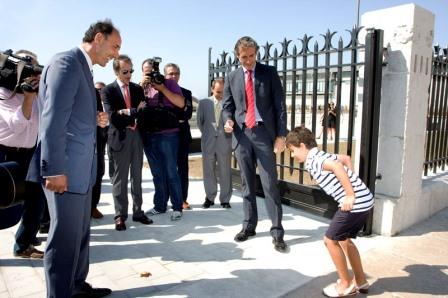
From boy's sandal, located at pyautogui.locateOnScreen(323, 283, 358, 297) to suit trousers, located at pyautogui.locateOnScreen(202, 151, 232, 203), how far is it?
2.78m

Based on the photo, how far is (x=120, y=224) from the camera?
15.0 ft

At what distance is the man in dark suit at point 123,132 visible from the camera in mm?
4445

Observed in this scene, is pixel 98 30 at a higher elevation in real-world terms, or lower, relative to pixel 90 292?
higher

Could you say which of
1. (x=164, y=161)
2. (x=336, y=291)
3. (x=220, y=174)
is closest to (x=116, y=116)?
(x=164, y=161)

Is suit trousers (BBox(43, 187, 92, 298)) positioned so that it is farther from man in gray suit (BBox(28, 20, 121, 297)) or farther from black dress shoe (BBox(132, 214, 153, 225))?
black dress shoe (BBox(132, 214, 153, 225))

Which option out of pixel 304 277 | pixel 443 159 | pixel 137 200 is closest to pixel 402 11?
pixel 443 159

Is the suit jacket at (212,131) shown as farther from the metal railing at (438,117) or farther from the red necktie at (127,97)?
the metal railing at (438,117)

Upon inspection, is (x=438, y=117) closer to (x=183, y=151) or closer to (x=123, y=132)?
(x=183, y=151)

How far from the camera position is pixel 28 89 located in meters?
3.30

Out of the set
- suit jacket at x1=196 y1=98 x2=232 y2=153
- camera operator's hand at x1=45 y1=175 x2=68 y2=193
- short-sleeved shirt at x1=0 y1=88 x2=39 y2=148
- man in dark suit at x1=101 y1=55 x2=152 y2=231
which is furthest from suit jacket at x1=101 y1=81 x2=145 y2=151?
camera operator's hand at x1=45 y1=175 x2=68 y2=193

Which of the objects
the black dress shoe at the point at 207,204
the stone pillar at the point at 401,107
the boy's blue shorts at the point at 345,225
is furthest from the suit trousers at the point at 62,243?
the stone pillar at the point at 401,107

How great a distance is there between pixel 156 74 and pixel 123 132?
31.8 inches

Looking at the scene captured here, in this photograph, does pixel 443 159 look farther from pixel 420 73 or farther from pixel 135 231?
pixel 135 231

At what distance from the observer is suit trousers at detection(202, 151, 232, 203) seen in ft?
18.5
